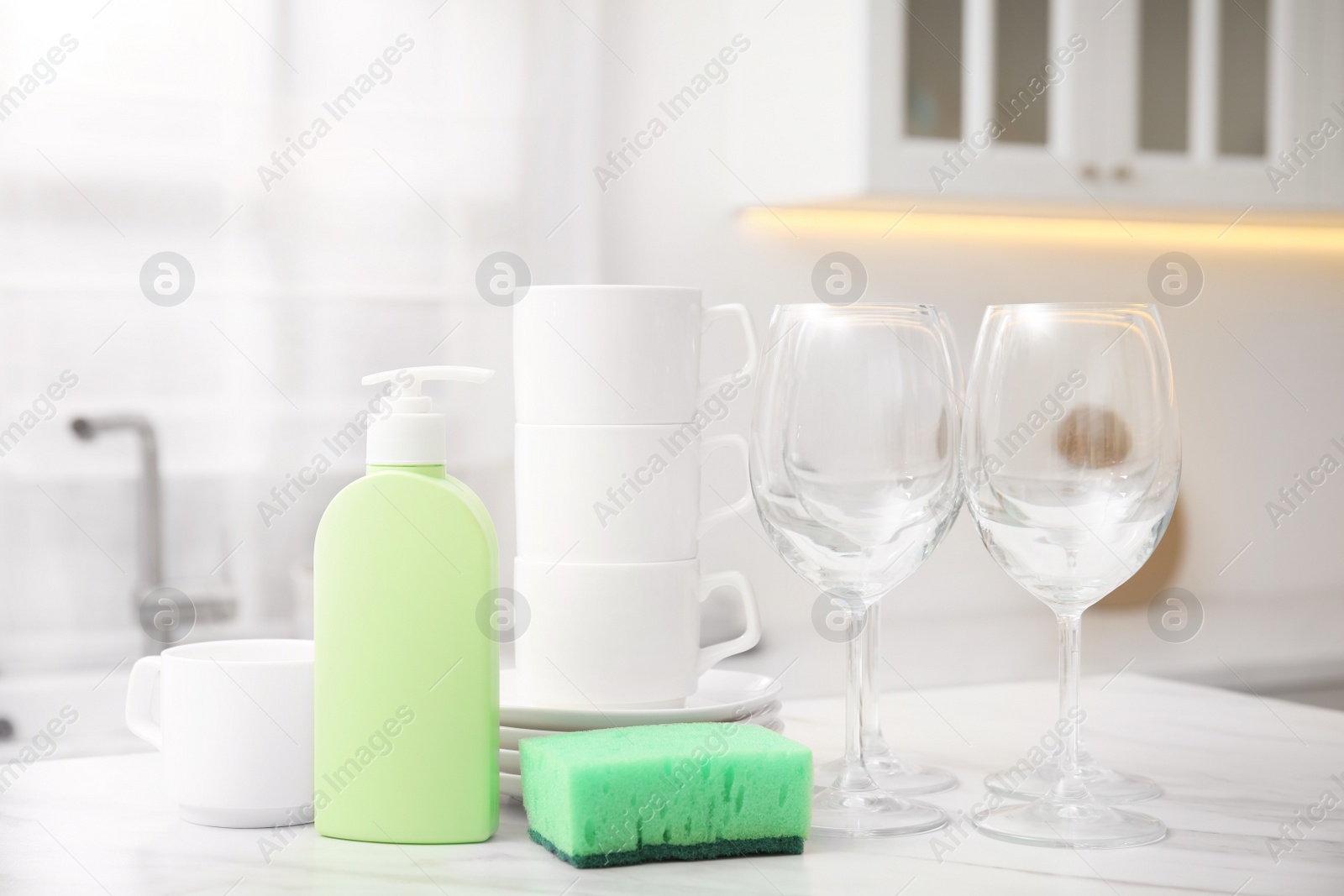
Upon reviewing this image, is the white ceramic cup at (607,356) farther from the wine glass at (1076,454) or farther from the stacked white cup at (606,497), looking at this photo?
the wine glass at (1076,454)

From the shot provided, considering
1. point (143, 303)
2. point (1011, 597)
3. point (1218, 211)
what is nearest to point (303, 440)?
point (143, 303)

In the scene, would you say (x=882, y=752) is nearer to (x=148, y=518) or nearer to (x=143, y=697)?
(x=143, y=697)

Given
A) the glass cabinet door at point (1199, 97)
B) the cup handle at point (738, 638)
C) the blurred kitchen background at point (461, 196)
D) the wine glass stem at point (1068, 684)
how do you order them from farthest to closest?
the glass cabinet door at point (1199, 97), the blurred kitchen background at point (461, 196), the cup handle at point (738, 638), the wine glass stem at point (1068, 684)

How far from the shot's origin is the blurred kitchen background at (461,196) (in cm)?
161

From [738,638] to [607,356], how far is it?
0.19 meters

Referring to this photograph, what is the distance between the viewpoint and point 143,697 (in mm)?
712

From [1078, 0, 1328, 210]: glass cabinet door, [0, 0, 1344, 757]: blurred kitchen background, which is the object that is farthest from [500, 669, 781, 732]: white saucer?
[1078, 0, 1328, 210]: glass cabinet door

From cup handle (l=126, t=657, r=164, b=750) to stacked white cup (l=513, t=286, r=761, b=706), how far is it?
197 millimetres

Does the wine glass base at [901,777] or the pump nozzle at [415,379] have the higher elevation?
the pump nozzle at [415,379]

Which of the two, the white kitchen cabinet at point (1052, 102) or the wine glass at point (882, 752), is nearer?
the wine glass at point (882, 752)

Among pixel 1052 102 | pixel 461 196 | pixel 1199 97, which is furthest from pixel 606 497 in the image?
pixel 1199 97

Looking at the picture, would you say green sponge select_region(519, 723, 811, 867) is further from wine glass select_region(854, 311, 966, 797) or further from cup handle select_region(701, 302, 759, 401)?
cup handle select_region(701, 302, 759, 401)

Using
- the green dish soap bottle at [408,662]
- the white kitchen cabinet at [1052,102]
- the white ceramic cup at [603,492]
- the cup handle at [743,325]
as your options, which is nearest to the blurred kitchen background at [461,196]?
the white kitchen cabinet at [1052,102]

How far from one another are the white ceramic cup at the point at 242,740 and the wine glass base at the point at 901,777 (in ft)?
0.93
